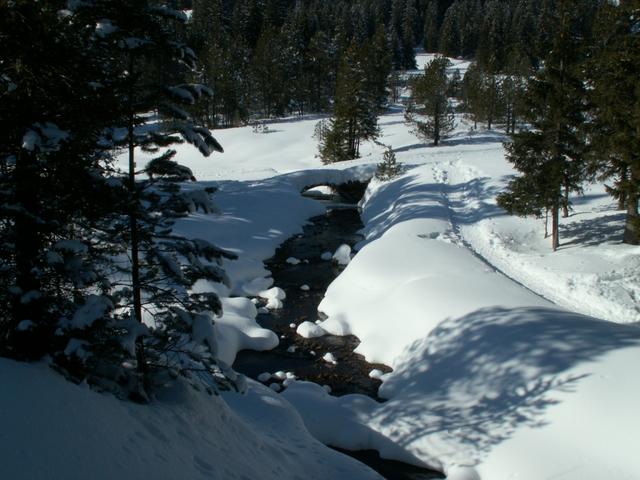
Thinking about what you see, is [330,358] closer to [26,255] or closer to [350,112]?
[26,255]

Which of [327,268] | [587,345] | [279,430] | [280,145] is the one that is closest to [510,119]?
[280,145]

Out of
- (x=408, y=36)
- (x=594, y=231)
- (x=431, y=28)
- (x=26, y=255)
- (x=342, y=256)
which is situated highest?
(x=431, y=28)

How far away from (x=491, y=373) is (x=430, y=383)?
1516 mm

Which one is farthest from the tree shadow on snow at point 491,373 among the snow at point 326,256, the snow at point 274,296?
the snow at point 326,256

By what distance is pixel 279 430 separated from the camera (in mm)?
10320

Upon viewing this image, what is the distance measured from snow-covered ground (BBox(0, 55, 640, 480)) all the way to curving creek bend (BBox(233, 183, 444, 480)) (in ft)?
1.24

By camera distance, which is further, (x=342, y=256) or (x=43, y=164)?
(x=342, y=256)

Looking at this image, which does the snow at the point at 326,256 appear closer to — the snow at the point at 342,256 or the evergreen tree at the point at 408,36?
the snow at the point at 342,256

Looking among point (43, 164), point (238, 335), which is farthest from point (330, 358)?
point (43, 164)

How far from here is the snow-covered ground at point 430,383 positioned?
5.56m

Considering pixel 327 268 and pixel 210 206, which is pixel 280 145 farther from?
pixel 210 206

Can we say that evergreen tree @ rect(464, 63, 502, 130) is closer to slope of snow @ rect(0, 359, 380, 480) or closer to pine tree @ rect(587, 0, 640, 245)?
pine tree @ rect(587, 0, 640, 245)

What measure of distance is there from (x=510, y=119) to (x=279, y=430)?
56.3 m

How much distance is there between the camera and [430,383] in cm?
1234
